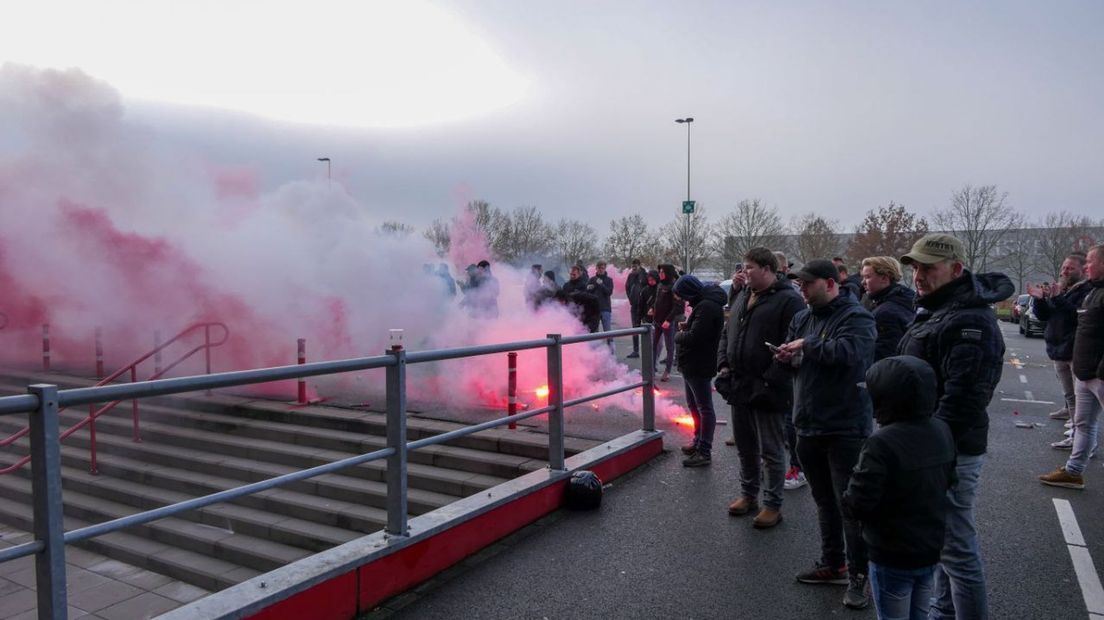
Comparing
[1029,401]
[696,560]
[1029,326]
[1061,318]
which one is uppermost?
[1061,318]

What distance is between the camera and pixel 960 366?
3.02 metres

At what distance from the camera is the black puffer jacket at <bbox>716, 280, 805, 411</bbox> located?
4.77 m

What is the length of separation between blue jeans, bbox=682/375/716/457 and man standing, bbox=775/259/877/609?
221cm

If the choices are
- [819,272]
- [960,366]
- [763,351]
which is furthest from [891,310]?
[960,366]

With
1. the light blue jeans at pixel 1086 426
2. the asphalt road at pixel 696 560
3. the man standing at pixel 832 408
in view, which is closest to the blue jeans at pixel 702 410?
the asphalt road at pixel 696 560

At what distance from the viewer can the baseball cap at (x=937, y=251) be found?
3.26 metres

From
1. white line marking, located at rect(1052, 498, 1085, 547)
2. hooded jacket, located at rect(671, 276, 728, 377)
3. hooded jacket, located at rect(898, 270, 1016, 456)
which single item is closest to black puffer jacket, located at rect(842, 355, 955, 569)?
hooded jacket, located at rect(898, 270, 1016, 456)

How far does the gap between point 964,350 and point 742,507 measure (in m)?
2.50

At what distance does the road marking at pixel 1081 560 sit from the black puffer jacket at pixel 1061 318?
2377 mm

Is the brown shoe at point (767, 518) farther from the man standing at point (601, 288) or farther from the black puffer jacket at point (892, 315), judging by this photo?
the man standing at point (601, 288)

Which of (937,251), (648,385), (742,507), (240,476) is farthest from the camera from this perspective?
(240,476)

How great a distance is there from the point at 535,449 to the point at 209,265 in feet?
22.1

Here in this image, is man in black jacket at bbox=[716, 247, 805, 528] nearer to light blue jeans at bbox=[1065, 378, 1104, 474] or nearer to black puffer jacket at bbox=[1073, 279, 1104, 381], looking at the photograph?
light blue jeans at bbox=[1065, 378, 1104, 474]

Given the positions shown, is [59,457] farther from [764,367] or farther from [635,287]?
[635,287]
